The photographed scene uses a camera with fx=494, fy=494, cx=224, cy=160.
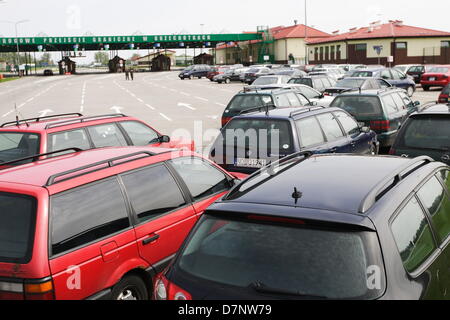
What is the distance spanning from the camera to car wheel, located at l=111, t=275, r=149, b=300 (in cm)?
402

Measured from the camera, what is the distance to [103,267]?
154 inches

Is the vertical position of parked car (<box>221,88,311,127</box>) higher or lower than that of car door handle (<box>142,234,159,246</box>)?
higher

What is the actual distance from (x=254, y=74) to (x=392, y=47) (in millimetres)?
24823

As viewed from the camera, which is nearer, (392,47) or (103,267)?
(103,267)

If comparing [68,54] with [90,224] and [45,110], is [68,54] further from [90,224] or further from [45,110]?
[90,224]

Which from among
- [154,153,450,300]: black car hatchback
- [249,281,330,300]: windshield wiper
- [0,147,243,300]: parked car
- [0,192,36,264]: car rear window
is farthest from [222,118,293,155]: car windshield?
[249,281,330,300]: windshield wiper

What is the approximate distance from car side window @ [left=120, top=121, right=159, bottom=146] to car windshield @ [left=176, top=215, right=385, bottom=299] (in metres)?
5.59

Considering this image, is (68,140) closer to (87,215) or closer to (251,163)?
(251,163)

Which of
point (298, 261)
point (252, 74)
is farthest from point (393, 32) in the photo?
point (298, 261)

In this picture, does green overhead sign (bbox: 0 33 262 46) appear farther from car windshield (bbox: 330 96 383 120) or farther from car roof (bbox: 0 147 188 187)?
car roof (bbox: 0 147 188 187)

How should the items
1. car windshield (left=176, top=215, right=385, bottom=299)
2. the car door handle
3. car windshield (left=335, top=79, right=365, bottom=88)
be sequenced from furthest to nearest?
car windshield (left=335, top=79, right=365, bottom=88) → the car door handle → car windshield (left=176, top=215, right=385, bottom=299)

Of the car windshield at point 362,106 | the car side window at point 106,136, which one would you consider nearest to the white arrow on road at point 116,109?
the car windshield at point 362,106

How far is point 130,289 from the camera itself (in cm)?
421
